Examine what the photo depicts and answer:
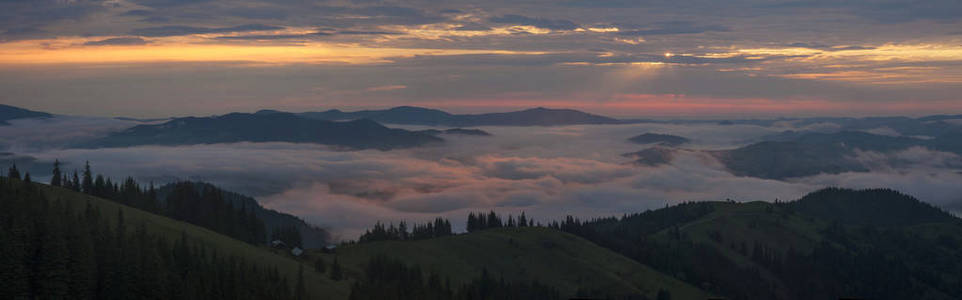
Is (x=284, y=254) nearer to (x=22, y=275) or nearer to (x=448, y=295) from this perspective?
(x=448, y=295)

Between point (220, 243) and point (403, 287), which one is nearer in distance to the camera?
point (403, 287)

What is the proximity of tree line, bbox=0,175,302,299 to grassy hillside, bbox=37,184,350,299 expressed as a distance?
16.0 meters

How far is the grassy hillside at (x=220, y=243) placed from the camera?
14350 cm

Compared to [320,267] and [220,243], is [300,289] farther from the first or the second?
[220,243]

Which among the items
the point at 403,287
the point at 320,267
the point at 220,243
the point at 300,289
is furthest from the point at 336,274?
the point at 300,289

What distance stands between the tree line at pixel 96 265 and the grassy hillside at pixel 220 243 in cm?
1598

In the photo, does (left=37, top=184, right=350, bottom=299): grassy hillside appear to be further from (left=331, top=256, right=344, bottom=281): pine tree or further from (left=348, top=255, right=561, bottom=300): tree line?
(left=348, top=255, right=561, bottom=300): tree line

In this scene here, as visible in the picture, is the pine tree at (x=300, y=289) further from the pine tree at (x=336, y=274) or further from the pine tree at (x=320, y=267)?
the pine tree at (x=320, y=267)

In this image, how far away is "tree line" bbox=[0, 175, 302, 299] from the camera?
96.8 m

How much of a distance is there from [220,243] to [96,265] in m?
55.8

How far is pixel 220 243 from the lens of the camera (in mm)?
158250

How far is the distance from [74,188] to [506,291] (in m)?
116

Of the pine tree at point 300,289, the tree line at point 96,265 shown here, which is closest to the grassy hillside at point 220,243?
the pine tree at point 300,289

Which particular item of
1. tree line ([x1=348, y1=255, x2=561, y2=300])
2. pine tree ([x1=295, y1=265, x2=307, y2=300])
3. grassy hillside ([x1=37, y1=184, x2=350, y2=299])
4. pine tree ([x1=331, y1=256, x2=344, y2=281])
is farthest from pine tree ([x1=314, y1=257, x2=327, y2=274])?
pine tree ([x1=295, y1=265, x2=307, y2=300])
